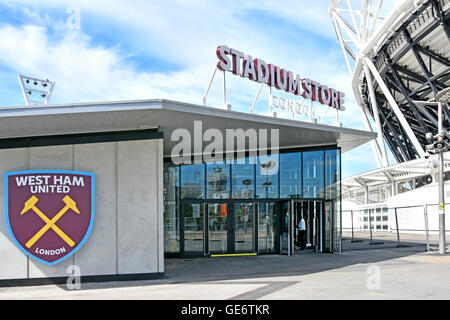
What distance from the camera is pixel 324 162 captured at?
1966 cm

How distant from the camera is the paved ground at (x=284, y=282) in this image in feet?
32.5

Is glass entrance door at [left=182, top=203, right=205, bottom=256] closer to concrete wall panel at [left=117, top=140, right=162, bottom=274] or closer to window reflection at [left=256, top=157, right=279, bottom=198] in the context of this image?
window reflection at [left=256, top=157, right=279, bottom=198]

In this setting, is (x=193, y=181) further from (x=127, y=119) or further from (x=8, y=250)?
(x=8, y=250)

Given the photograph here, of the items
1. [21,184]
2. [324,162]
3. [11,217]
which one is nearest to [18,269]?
[11,217]

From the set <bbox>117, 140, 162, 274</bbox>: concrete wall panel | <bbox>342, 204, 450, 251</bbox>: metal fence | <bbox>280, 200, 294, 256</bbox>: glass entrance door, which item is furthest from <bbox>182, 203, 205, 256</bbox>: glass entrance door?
<bbox>342, 204, 450, 251</bbox>: metal fence

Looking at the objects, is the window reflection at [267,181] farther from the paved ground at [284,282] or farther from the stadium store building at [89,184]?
the stadium store building at [89,184]

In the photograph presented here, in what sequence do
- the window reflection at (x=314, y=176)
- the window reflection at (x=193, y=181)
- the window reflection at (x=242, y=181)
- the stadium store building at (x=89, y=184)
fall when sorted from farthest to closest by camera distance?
the window reflection at (x=314, y=176) → the window reflection at (x=242, y=181) → the window reflection at (x=193, y=181) → the stadium store building at (x=89, y=184)

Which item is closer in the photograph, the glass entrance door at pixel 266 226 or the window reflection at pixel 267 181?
the glass entrance door at pixel 266 226

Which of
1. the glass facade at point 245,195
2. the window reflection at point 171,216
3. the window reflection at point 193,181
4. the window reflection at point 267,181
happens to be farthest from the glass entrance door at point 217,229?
the window reflection at point 267,181

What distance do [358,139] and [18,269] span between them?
12804 millimetres

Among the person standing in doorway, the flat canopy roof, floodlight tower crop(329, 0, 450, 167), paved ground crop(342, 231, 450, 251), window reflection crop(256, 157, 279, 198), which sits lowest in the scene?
paved ground crop(342, 231, 450, 251)

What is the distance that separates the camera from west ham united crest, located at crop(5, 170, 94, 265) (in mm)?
12195

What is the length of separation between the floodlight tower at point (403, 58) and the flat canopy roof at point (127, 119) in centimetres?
2148
